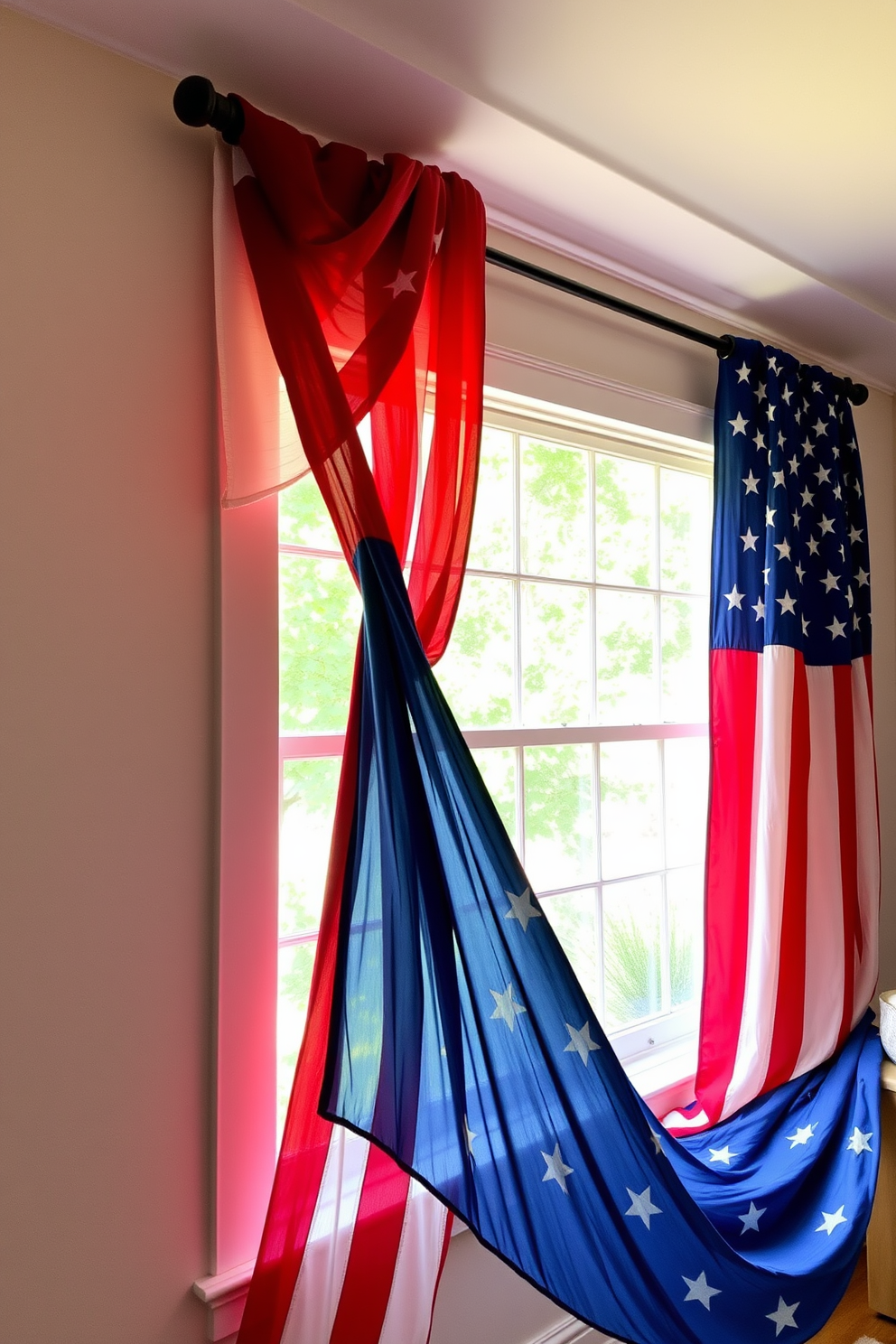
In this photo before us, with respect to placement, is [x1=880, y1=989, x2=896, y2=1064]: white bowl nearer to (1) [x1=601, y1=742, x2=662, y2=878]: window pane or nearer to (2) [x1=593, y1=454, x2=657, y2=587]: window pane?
(1) [x1=601, y1=742, x2=662, y2=878]: window pane

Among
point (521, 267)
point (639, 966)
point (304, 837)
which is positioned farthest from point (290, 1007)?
point (521, 267)

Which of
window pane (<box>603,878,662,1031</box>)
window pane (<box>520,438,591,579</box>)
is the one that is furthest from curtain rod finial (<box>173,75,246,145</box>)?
window pane (<box>603,878,662,1031</box>)

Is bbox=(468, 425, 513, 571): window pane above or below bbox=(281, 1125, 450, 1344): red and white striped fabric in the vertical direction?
above

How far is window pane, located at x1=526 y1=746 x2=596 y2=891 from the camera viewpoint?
2.23 metres

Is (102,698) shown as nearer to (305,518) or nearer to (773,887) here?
(305,518)

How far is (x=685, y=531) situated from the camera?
2646mm

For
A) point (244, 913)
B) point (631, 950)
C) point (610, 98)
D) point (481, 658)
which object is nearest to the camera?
point (244, 913)

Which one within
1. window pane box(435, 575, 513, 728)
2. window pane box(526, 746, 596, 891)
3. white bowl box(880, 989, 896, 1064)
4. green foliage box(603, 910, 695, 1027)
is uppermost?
window pane box(435, 575, 513, 728)

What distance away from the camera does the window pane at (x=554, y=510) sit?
2264mm

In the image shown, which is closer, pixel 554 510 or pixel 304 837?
pixel 304 837

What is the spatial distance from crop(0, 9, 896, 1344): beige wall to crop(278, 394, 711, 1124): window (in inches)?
11.6

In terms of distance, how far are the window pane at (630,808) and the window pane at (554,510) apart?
1.56 ft

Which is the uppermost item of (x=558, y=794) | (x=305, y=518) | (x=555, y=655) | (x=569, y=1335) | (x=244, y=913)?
(x=305, y=518)

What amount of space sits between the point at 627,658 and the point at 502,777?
0.54 metres
